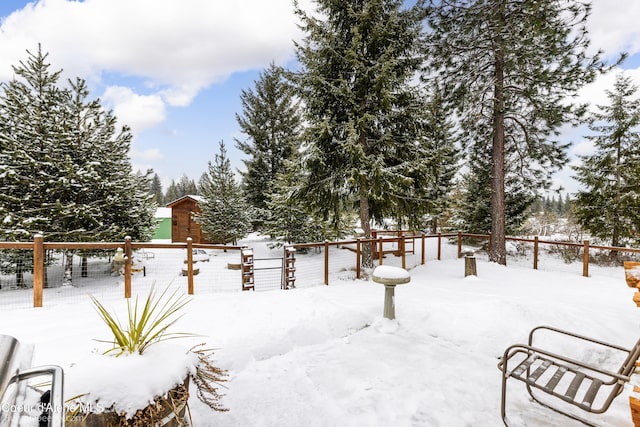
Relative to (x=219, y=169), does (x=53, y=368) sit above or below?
below

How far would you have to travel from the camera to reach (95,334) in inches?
133

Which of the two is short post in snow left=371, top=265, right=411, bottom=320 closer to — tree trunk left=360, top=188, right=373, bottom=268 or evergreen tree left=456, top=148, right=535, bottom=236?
tree trunk left=360, top=188, right=373, bottom=268

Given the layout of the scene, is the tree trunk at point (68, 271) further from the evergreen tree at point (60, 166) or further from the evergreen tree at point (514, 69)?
the evergreen tree at point (514, 69)

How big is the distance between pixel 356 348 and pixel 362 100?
6842 mm

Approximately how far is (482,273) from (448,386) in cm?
630

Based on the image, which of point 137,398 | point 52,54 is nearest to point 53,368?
point 137,398

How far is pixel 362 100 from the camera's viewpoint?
329 inches

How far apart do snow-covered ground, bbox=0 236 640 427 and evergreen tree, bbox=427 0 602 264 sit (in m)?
5.60

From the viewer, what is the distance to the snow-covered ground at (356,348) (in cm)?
247

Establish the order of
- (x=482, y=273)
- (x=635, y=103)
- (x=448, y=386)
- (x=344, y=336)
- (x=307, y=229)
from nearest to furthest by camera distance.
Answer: (x=448, y=386), (x=344, y=336), (x=482, y=273), (x=635, y=103), (x=307, y=229)

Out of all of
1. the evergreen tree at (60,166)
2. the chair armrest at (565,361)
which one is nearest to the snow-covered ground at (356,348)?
the chair armrest at (565,361)

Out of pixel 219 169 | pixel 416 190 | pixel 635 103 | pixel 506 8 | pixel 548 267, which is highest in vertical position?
pixel 506 8

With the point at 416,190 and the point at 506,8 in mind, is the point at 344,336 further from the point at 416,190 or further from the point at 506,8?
the point at 506,8

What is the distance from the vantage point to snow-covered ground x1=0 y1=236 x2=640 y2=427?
2.47 m
